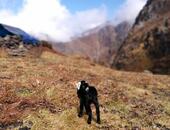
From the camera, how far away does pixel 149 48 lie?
136 metres

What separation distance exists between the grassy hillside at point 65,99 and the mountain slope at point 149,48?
266ft

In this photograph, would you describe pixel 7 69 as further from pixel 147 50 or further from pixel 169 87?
pixel 147 50

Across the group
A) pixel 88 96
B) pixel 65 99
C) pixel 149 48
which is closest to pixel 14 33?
pixel 65 99

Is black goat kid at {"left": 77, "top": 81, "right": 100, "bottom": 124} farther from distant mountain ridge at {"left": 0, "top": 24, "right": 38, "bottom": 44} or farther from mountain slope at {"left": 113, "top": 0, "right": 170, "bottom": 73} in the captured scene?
mountain slope at {"left": 113, "top": 0, "right": 170, "bottom": 73}

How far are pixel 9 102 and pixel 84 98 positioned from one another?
19.3 ft

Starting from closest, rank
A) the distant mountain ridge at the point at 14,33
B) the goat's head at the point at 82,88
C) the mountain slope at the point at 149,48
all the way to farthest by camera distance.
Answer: the goat's head at the point at 82,88
the distant mountain ridge at the point at 14,33
the mountain slope at the point at 149,48

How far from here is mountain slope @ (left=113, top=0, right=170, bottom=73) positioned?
128 metres

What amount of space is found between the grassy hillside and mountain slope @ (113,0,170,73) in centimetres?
8111

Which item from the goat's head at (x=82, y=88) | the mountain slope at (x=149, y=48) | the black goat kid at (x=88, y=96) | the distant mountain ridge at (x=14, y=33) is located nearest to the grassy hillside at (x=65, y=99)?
the black goat kid at (x=88, y=96)

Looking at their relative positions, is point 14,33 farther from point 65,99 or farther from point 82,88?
point 82,88

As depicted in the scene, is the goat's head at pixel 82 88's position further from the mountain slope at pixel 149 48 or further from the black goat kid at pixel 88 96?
the mountain slope at pixel 149 48

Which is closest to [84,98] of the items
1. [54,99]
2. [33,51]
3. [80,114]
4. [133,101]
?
[80,114]

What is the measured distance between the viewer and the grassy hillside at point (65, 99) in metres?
27.1

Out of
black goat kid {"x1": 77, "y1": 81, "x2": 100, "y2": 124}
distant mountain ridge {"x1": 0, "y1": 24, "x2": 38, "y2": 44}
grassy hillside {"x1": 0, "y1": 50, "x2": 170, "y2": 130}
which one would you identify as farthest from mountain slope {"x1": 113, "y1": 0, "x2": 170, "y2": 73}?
black goat kid {"x1": 77, "y1": 81, "x2": 100, "y2": 124}
